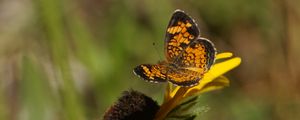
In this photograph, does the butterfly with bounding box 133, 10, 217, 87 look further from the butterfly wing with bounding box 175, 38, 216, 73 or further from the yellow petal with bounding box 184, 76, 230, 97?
the yellow petal with bounding box 184, 76, 230, 97

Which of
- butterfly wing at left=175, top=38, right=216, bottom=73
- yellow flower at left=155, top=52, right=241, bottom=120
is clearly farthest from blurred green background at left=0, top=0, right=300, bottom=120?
butterfly wing at left=175, top=38, right=216, bottom=73

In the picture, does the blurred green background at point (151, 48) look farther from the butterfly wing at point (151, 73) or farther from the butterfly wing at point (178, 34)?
the butterfly wing at point (151, 73)

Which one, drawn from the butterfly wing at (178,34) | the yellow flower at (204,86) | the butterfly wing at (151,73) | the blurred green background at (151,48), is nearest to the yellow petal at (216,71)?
the yellow flower at (204,86)

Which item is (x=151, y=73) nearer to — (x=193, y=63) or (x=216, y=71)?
(x=193, y=63)

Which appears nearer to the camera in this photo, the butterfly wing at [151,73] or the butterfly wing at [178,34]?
the butterfly wing at [151,73]

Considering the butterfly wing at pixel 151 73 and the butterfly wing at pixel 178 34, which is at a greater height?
the butterfly wing at pixel 178 34

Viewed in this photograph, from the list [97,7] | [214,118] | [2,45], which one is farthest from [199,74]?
[97,7]

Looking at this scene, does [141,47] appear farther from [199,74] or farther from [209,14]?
[199,74]
